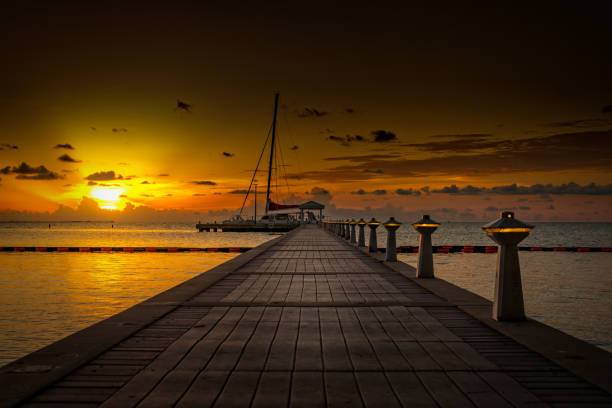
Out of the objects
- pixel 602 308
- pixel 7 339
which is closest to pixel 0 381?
pixel 7 339

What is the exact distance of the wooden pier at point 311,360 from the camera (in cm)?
345

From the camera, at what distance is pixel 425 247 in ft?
31.2

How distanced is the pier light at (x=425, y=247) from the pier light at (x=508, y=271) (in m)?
3.62

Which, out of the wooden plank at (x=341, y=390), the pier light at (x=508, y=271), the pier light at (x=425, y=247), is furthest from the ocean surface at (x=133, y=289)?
Answer: the wooden plank at (x=341, y=390)

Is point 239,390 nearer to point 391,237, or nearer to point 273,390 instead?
point 273,390

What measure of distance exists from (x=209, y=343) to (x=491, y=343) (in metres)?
2.89

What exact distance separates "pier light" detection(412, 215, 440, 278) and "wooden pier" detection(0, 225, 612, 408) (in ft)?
7.49

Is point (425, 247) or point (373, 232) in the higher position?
point (373, 232)

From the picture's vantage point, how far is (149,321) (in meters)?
5.75

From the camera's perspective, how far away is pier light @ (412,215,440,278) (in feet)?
30.8

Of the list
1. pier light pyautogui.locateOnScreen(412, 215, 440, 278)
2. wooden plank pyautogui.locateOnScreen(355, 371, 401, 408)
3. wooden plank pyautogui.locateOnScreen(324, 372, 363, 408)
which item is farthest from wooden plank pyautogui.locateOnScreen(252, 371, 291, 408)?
pier light pyautogui.locateOnScreen(412, 215, 440, 278)

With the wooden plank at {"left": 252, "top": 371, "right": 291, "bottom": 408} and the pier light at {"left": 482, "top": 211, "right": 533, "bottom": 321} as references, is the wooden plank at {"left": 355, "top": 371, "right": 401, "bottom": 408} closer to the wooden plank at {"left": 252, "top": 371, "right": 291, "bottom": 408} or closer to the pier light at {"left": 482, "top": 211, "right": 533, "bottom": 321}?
the wooden plank at {"left": 252, "top": 371, "right": 291, "bottom": 408}

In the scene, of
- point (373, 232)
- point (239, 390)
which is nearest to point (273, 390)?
point (239, 390)

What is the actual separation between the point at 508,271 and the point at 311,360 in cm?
277
